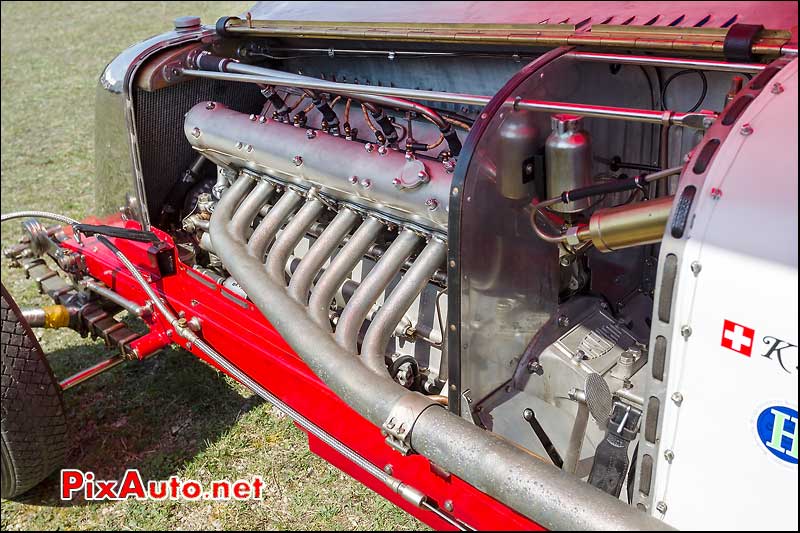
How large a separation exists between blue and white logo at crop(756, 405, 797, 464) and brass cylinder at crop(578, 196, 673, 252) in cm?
49

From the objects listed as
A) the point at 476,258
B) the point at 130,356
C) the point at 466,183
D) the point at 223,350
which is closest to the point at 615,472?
the point at 476,258

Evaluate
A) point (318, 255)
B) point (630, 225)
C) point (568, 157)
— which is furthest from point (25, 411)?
point (630, 225)

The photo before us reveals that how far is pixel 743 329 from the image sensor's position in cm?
167

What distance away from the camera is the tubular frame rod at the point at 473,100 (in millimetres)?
2002

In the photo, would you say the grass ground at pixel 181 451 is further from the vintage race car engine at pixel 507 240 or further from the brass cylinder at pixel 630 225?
the brass cylinder at pixel 630 225

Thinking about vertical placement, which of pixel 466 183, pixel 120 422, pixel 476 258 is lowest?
pixel 120 422

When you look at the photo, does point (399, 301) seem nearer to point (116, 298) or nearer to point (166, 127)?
point (116, 298)

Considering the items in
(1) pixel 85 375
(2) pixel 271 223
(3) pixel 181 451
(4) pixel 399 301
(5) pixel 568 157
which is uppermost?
(5) pixel 568 157

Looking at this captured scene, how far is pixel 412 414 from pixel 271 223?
1134mm

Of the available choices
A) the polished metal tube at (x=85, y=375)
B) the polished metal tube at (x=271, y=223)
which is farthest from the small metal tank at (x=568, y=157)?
the polished metal tube at (x=85, y=375)

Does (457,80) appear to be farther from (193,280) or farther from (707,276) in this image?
(707,276)

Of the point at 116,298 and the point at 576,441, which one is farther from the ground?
the point at 116,298

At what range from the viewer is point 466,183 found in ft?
7.02

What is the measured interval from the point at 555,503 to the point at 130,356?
2086 millimetres
